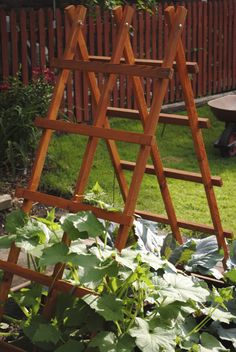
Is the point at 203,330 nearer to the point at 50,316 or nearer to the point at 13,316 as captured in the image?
the point at 50,316

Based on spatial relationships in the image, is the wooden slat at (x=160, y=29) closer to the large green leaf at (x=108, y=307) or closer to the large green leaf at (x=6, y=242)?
the large green leaf at (x=6, y=242)

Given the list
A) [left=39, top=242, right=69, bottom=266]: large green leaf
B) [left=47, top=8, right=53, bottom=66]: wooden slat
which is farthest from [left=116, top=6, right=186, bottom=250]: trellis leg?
[left=47, top=8, right=53, bottom=66]: wooden slat

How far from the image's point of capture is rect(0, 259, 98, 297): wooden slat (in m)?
2.96

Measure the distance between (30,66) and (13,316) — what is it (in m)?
5.31

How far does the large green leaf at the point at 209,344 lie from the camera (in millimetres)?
2836

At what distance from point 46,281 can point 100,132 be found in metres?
0.72

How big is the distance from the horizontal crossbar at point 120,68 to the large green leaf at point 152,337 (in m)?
1.09

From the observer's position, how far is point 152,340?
260cm

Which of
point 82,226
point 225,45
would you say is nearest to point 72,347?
point 82,226

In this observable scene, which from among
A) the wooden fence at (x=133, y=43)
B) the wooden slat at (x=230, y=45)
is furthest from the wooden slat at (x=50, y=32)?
the wooden slat at (x=230, y=45)

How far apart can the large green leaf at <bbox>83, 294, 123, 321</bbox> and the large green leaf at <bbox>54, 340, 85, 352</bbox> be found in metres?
0.17

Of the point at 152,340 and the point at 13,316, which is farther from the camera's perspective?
the point at 13,316

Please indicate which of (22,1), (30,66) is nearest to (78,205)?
(30,66)

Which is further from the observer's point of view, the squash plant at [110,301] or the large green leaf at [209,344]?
the large green leaf at [209,344]
